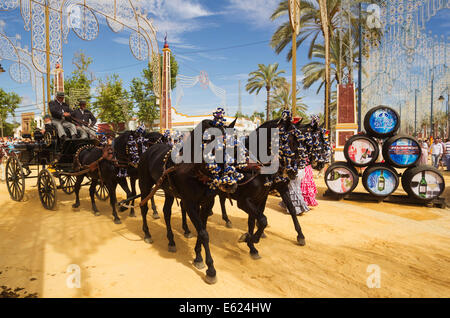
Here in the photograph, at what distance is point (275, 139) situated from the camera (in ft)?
14.5

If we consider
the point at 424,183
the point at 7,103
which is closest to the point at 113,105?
the point at 7,103

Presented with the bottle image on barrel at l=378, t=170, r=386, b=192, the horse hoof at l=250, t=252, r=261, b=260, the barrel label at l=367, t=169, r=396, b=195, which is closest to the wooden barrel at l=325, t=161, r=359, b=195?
the barrel label at l=367, t=169, r=396, b=195

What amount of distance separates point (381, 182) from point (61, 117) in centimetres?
1007

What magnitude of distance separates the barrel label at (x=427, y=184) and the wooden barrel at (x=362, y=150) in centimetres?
130

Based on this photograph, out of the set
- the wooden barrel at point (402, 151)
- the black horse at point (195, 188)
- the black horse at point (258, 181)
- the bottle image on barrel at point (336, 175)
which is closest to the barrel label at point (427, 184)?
the wooden barrel at point (402, 151)

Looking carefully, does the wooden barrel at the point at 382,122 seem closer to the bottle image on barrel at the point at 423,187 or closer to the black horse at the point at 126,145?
the bottle image on barrel at the point at 423,187

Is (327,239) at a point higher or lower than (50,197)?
lower

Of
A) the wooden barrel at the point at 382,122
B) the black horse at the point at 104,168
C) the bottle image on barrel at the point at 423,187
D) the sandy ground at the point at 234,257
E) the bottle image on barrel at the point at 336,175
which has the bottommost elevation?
the sandy ground at the point at 234,257

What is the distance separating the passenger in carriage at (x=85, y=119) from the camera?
305 inches

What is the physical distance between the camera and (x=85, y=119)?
819 cm
